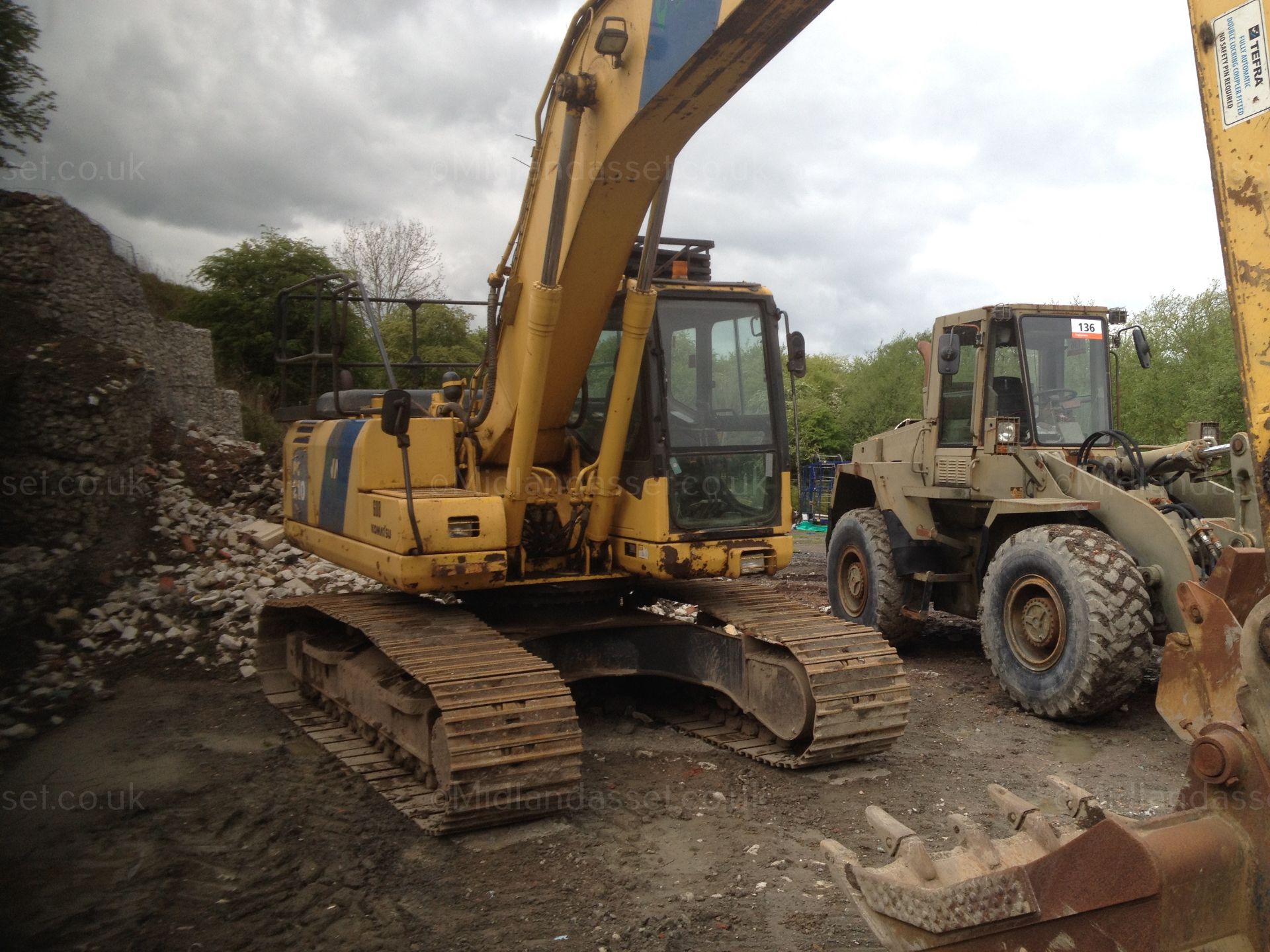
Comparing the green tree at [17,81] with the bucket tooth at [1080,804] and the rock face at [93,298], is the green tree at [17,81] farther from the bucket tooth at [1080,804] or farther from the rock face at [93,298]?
the bucket tooth at [1080,804]

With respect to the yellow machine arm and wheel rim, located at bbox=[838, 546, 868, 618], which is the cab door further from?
the yellow machine arm

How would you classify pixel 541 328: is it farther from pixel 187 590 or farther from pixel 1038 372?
pixel 187 590

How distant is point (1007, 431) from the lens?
704cm

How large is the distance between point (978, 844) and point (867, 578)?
5.45 meters

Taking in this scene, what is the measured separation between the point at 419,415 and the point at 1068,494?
165 inches

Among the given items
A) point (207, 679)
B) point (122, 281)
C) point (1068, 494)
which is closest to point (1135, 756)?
point (1068, 494)

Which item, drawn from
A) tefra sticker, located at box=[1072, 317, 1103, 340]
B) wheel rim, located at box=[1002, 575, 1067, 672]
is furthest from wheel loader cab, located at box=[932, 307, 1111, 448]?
wheel rim, located at box=[1002, 575, 1067, 672]

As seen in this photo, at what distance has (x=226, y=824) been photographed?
→ 466cm

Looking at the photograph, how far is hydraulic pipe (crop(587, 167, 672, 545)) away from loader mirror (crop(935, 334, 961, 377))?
2724mm

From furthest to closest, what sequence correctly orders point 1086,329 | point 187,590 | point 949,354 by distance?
point 187,590, point 1086,329, point 949,354

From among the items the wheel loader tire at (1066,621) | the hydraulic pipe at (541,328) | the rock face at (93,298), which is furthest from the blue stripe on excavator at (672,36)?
the rock face at (93,298)

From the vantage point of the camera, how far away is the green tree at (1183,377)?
16812 mm

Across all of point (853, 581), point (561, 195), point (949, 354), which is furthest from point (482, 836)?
point (853, 581)

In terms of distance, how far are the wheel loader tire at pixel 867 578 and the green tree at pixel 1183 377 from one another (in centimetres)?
1019
